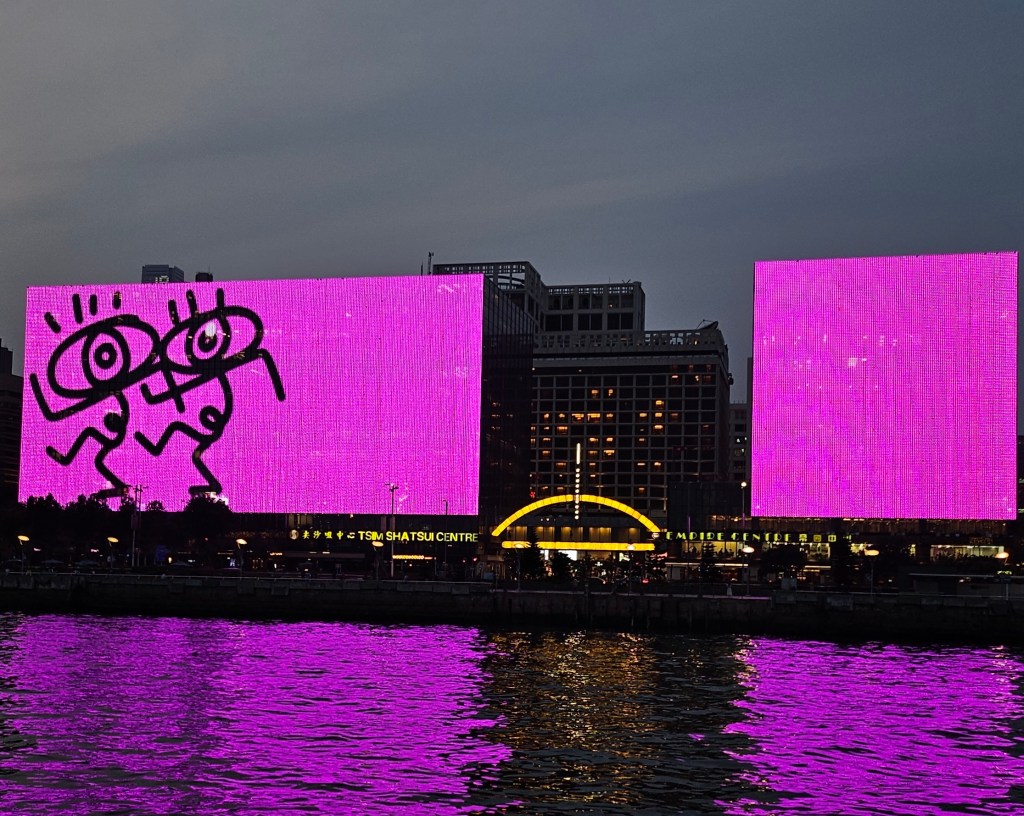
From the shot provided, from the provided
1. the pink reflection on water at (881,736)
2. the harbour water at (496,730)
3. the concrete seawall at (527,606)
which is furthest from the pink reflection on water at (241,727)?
the concrete seawall at (527,606)

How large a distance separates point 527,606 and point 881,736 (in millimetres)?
62396

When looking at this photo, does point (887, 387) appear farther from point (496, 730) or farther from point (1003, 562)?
point (496, 730)

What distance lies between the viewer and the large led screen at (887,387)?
192500 millimetres

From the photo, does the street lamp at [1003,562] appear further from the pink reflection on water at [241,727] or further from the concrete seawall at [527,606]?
the pink reflection on water at [241,727]

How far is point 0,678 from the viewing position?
67.4 meters

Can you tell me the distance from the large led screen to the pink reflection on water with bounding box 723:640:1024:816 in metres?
111

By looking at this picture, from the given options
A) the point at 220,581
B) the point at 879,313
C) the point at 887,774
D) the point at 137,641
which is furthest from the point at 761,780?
the point at 879,313

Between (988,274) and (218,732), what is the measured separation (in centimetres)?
16557

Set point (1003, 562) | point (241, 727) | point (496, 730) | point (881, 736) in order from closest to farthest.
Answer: point (241, 727) → point (496, 730) → point (881, 736) → point (1003, 562)

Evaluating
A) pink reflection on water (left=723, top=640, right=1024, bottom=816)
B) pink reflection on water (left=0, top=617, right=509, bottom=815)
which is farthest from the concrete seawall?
pink reflection on water (left=0, top=617, right=509, bottom=815)

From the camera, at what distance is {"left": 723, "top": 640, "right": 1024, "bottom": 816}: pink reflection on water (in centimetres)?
4284

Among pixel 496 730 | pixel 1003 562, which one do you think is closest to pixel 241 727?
pixel 496 730

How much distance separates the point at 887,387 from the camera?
19525cm

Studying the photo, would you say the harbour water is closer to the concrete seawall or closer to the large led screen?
the concrete seawall
